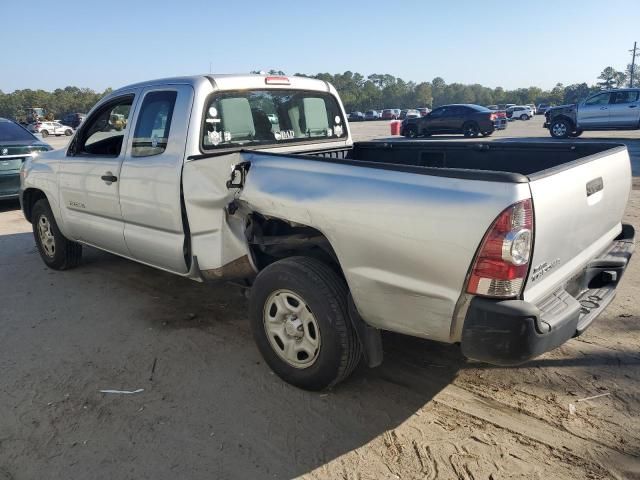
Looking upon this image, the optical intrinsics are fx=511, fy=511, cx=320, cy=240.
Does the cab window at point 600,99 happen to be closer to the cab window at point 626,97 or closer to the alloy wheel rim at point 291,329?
the cab window at point 626,97

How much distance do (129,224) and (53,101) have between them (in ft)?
349

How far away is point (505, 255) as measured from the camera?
224 centimetres

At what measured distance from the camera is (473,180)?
229 centimetres

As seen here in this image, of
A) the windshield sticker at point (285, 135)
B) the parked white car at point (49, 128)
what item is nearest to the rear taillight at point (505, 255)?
the windshield sticker at point (285, 135)

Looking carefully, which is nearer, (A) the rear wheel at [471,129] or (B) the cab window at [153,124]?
(B) the cab window at [153,124]

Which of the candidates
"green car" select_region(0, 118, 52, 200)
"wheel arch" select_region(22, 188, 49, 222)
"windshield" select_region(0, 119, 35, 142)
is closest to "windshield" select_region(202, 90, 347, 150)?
"wheel arch" select_region(22, 188, 49, 222)

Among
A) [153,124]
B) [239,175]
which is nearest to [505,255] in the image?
[239,175]

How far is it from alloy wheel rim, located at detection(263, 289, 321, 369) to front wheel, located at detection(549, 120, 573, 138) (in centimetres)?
2162

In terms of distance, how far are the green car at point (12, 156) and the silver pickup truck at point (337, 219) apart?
4.90 metres

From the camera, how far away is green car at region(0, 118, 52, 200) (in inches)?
357

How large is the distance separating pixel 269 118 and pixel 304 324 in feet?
6.48

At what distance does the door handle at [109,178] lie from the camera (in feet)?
14.3

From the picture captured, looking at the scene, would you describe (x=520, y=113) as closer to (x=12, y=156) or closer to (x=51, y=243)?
(x=12, y=156)

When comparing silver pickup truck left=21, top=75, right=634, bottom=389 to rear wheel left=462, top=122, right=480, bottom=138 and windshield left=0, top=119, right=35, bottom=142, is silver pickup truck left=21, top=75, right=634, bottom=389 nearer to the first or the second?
windshield left=0, top=119, right=35, bottom=142
